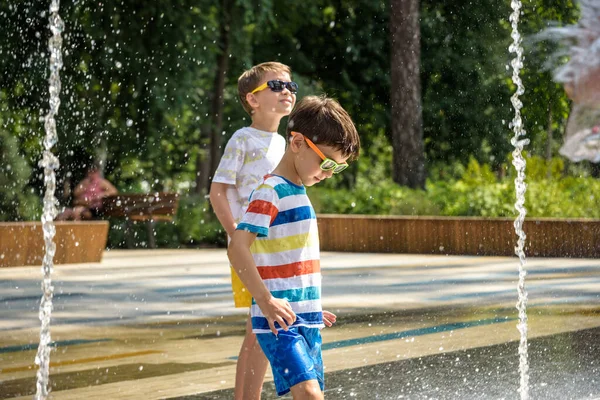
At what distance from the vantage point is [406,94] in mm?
21156

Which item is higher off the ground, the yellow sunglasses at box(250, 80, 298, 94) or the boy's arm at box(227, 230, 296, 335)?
the yellow sunglasses at box(250, 80, 298, 94)

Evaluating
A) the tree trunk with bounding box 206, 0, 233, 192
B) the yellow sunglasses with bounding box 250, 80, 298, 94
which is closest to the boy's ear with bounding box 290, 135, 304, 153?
the yellow sunglasses with bounding box 250, 80, 298, 94

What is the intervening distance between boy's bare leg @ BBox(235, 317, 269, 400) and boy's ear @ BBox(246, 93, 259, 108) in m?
0.92

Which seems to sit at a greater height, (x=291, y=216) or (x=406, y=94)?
(x=406, y=94)

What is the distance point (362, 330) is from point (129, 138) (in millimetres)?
16727

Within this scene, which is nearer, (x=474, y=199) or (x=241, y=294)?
(x=241, y=294)

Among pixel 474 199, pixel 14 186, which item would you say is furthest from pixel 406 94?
pixel 14 186

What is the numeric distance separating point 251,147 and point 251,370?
0.96 meters

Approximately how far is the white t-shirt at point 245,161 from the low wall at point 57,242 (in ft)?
35.8

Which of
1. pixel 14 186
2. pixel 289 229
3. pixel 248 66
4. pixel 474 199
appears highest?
pixel 248 66

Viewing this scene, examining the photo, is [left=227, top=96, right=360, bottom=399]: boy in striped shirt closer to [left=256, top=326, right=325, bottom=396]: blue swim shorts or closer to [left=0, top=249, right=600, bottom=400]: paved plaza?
[left=256, top=326, right=325, bottom=396]: blue swim shorts

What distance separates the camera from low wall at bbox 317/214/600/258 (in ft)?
53.9

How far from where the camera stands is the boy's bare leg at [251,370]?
4.35 m

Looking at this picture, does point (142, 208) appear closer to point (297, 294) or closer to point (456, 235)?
point (456, 235)
